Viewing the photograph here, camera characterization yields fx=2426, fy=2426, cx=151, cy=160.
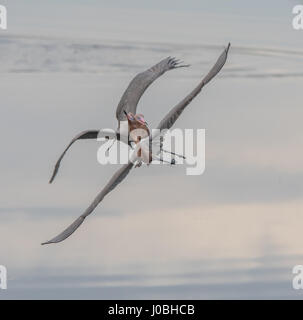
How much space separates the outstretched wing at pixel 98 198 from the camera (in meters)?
25.3

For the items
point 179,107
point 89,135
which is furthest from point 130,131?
point 179,107

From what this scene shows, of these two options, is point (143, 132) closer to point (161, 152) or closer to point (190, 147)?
point (161, 152)

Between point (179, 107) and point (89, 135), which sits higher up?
point (179, 107)

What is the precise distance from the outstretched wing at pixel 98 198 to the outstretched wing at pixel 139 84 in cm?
61

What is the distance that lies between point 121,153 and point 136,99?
0.81m

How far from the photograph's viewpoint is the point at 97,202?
83.0 ft

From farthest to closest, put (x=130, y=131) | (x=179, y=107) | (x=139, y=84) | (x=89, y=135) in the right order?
1. (x=139, y=84)
2. (x=179, y=107)
3. (x=89, y=135)
4. (x=130, y=131)

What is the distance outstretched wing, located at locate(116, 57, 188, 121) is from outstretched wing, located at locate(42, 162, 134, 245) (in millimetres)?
614

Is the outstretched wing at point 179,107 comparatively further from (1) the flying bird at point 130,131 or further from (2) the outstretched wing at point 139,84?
(2) the outstretched wing at point 139,84

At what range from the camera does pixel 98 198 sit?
2534cm

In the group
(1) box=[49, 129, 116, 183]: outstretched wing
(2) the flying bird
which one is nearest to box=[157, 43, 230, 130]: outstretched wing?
(2) the flying bird

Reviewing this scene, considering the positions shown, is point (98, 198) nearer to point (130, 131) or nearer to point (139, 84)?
point (130, 131)

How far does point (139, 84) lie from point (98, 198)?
5.70 ft

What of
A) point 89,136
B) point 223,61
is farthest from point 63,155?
point 223,61
